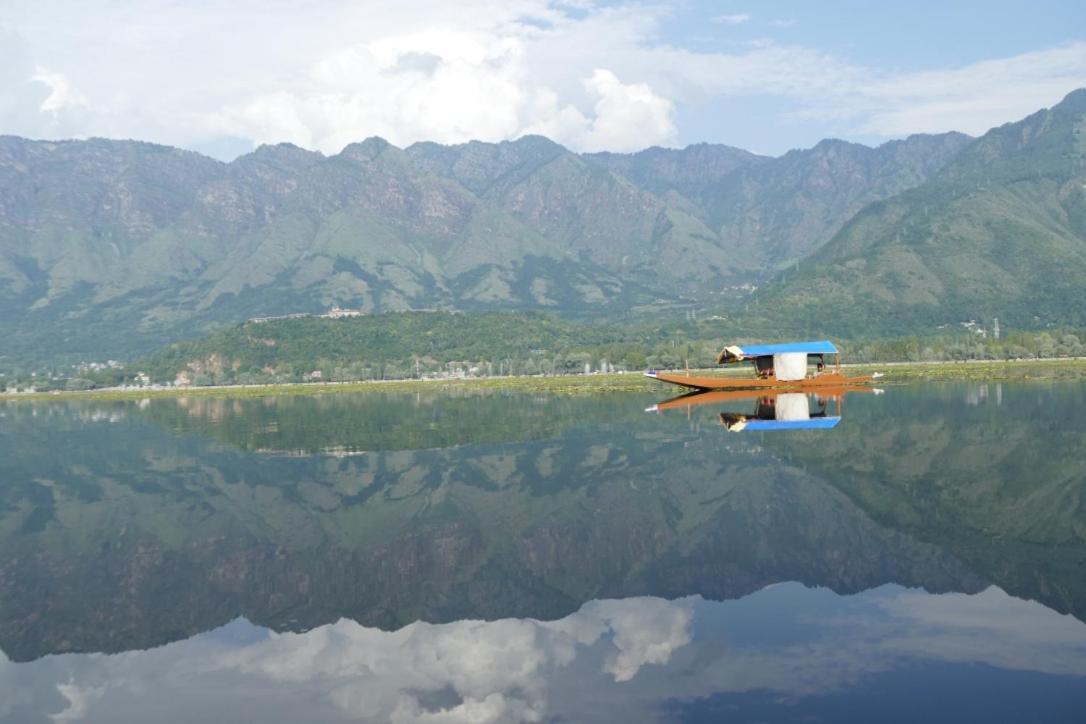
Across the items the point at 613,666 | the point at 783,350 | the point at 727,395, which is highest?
the point at 783,350

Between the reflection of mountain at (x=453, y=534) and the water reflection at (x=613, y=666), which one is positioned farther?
the reflection of mountain at (x=453, y=534)

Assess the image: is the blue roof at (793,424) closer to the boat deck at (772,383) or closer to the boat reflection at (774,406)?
the boat reflection at (774,406)

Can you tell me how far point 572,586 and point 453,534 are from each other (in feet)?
21.5

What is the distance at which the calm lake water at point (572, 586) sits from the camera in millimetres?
14547

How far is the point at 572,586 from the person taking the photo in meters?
20.5

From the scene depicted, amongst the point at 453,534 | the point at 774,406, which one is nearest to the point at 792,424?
the point at 774,406

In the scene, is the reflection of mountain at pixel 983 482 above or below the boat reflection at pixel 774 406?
above

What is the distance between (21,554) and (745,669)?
2155cm

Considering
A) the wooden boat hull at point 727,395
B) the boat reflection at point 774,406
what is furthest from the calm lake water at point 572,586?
the wooden boat hull at point 727,395

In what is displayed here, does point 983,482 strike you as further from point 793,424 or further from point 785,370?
point 785,370

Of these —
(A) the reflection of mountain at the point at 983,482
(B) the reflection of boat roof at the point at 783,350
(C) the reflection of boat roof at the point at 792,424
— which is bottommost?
(C) the reflection of boat roof at the point at 792,424

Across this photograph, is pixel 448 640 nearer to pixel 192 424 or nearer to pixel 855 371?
pixel 192 424

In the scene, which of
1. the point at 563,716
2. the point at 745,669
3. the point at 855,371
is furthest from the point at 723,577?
the point at 855,371

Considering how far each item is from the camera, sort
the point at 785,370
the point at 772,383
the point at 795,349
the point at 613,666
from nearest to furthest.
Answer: the point at 613,666
the point at 795,349
the point at 772,383
the point at 785,370
